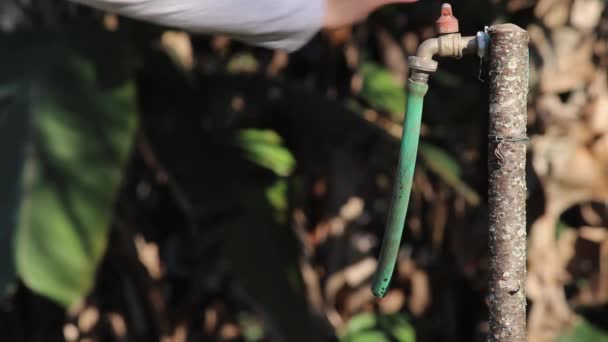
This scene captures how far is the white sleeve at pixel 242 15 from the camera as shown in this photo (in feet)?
3.35

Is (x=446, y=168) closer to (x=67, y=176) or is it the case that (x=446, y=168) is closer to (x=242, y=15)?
(x=67, y=176)

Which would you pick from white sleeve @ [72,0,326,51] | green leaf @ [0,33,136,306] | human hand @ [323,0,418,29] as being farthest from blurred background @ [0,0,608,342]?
human hand @ [323,0,418,29]

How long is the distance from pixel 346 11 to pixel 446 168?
1.19 m

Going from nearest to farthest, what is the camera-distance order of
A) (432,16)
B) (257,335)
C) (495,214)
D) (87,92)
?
(495,214)
(87,92)
(432,16)
(257,335)

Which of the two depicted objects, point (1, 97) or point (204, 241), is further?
point (204, 241)

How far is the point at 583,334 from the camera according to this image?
2098mm

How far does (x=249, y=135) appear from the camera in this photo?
2.16 m

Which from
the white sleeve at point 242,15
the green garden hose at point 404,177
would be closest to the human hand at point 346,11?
the white sleeve at point 242,15

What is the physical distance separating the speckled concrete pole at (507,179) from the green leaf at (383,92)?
53.3 inches

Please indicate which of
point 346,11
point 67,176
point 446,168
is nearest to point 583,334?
point 446,168

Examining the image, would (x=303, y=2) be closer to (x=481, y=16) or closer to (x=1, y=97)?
(x=1, y=97)

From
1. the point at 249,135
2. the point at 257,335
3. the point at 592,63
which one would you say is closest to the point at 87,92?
the point at 249,135

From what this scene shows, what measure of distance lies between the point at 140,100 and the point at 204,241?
46 cm

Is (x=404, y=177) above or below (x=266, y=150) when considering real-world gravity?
above
